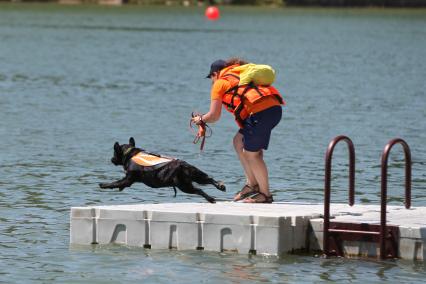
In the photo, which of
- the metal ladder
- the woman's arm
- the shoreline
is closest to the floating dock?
the metal ladder

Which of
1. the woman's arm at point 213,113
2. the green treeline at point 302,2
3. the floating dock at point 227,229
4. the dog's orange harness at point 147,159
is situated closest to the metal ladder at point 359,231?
the floating dock at point 227,229

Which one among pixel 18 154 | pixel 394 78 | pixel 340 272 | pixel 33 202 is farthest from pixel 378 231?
pixel 394 78

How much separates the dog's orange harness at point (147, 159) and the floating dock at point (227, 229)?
0.58 m

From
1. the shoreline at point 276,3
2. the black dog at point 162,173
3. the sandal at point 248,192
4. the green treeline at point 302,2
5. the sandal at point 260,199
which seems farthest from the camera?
the green treeline at point 302,2

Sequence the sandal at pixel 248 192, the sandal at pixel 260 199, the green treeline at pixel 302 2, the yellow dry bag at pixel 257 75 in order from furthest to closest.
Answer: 1. the green treeline at pixel 302 2
2. the sandal at pixel 248 192
3. the sandal at pixel 260 199
4. the yellow dry bag at pixel 257 75

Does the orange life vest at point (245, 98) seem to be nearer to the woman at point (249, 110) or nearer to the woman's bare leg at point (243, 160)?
the woman at point (249, 110)

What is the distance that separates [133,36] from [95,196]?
6791 centimetres

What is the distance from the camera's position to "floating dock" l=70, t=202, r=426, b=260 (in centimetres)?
1538

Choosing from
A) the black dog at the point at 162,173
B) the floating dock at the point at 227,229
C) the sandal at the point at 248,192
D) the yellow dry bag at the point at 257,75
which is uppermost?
the yellow dry bag at the point at 257,75

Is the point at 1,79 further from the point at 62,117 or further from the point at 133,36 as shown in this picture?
the point at 133,36

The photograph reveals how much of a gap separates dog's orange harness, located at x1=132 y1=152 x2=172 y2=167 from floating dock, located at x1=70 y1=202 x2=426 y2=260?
58cm

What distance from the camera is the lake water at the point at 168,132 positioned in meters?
15.4

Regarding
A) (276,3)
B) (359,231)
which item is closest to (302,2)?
(276,3)

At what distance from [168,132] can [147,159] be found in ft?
46.8
